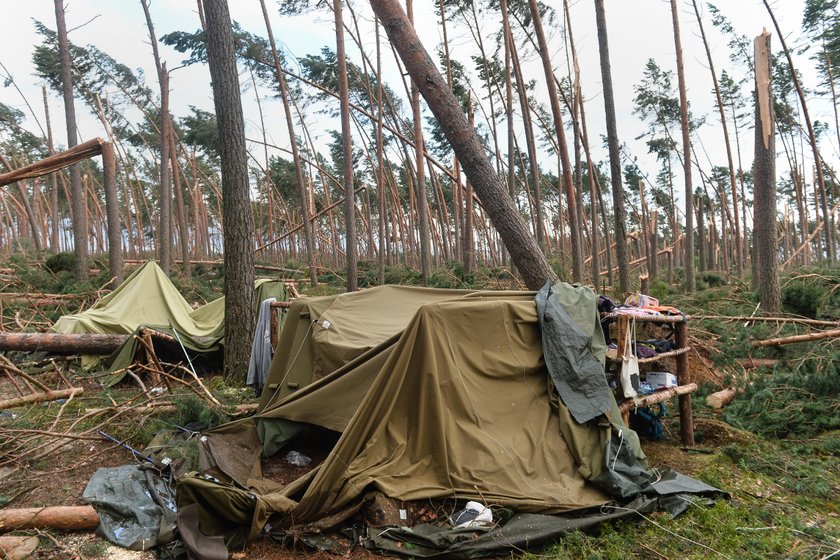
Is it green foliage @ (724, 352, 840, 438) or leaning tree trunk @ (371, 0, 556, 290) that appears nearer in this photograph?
green foliage @ (724, 352, 840, 438)

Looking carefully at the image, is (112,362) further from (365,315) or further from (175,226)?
(175,226)

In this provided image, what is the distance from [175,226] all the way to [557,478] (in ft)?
108

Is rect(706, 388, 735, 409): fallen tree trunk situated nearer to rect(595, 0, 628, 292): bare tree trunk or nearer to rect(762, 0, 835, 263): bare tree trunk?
rect(595, 0, 628, 292): bare tree trunk

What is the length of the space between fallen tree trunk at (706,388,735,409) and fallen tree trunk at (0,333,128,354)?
27.0 ft

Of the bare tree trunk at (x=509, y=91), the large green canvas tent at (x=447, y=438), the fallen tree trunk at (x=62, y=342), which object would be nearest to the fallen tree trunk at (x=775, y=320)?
the large green canvas tent at (x=447, y=438)

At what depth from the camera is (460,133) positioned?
6215 mm

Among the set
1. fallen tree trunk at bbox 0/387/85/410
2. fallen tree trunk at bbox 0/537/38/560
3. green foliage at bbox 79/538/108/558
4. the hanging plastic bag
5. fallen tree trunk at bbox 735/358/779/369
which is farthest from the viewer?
fallen tree trunk at bbox 735/358/779/369

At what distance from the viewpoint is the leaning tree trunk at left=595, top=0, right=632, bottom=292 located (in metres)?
10.3

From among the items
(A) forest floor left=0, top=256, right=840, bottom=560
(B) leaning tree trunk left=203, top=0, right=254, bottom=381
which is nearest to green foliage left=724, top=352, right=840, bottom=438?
(A) forest floor left=0, top=256, right=840, bottom=560

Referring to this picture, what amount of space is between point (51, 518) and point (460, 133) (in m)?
5.13

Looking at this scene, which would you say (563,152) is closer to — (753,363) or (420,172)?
(420,172)

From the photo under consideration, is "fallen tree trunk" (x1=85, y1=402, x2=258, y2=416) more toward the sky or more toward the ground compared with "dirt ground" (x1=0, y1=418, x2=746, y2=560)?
more toward the sky

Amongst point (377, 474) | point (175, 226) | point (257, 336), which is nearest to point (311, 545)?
point (377, 474)

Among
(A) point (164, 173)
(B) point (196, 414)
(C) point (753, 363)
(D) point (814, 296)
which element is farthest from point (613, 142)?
(A) point (164, 173)
